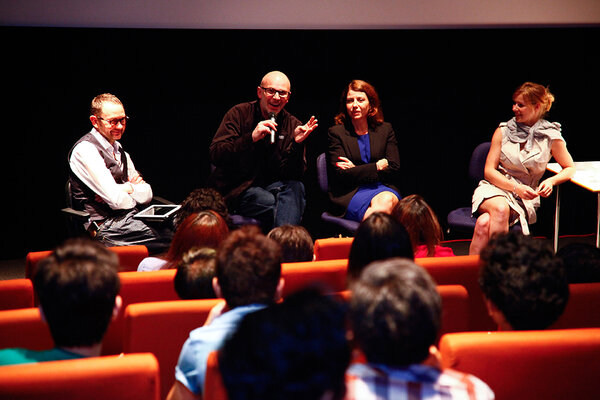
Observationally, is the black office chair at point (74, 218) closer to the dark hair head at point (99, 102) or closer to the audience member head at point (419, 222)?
the dark hair head at point (99, 102)

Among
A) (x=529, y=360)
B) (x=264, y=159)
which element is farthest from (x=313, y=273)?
(x=264, y=159)

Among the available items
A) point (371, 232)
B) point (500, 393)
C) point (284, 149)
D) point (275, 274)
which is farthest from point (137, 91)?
point (500, 393)

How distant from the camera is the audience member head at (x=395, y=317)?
4.47 ft

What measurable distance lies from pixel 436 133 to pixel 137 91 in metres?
2.55

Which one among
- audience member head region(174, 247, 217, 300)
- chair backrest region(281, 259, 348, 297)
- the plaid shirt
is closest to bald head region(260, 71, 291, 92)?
chair backrest region(281, 259, 348, 297)

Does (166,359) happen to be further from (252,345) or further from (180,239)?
(252,345)

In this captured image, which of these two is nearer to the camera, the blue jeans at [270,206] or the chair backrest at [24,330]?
the chair backrest at [24,330]

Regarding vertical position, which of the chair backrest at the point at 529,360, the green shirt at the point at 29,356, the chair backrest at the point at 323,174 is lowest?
the chair backrest at the point at 529,360

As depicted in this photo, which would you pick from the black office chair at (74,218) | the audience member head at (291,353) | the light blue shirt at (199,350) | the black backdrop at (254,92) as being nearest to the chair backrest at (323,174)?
the black backdrop at (254,92)

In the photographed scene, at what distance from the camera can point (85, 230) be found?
408 cm

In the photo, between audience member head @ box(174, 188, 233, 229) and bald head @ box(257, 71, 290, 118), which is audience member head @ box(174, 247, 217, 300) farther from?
bald head @ box(257, 71, 290, 118)

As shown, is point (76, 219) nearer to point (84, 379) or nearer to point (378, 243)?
point (378, 243)

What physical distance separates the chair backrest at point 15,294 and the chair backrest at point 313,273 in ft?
3.19

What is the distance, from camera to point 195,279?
2.29 meters
